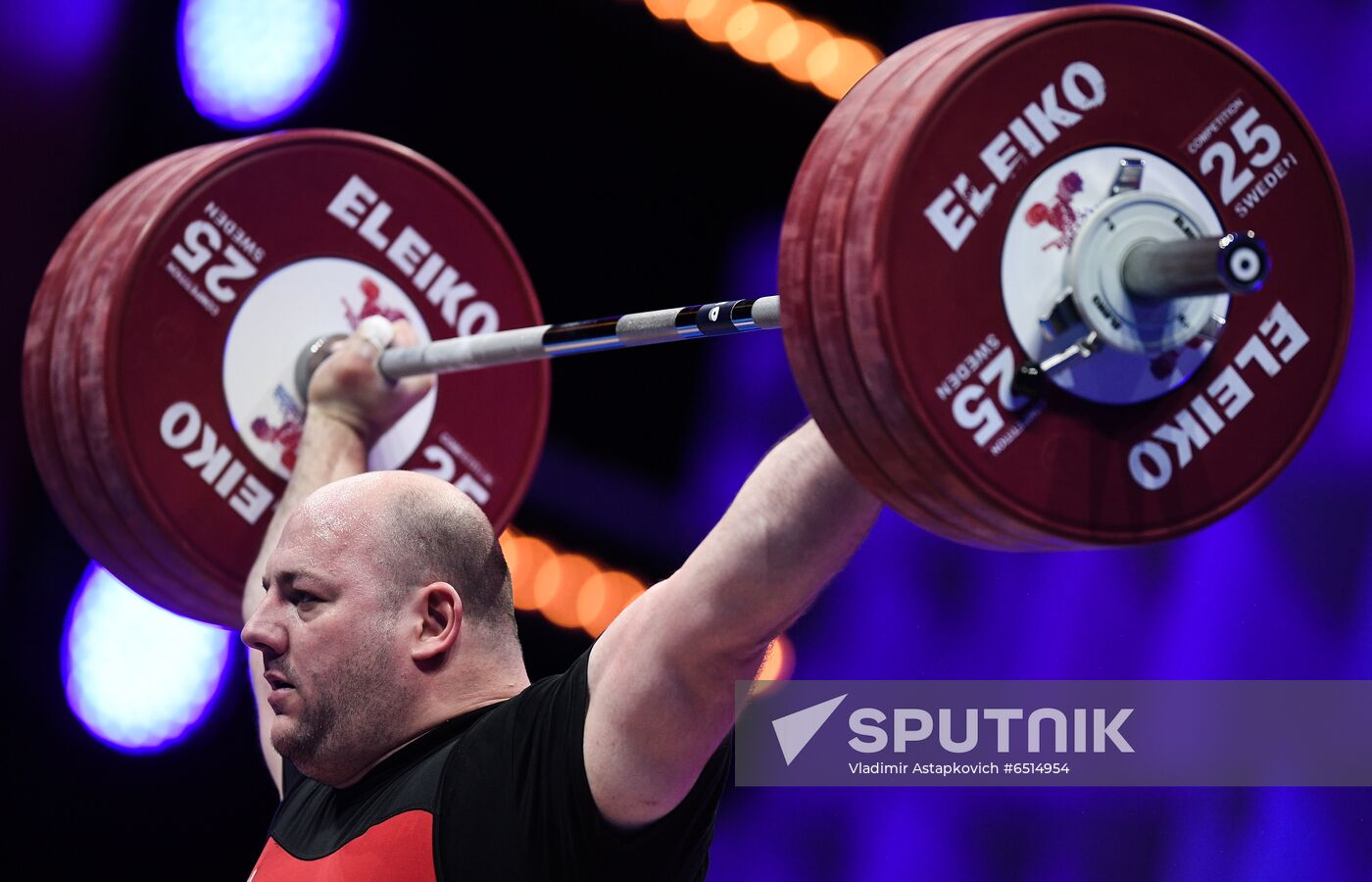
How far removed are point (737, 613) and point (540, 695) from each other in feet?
1.31

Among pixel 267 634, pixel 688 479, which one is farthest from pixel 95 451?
pixel 688 479

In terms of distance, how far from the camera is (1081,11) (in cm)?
162

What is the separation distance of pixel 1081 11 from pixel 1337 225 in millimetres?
351

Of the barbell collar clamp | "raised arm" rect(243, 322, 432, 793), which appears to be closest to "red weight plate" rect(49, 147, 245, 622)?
"raised arm" rect(243, 322, 432, 793)

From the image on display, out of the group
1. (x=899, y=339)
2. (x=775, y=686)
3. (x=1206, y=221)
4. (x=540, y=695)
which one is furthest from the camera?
(x=775, y=686)

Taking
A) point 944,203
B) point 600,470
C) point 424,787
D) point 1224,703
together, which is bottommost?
point 424,787

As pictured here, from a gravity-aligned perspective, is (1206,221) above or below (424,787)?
above

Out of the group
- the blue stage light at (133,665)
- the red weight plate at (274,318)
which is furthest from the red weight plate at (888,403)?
the blue stage light at (133,665)

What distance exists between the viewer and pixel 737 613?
171 cm

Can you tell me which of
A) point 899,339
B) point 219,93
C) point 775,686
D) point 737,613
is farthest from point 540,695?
point 219,93

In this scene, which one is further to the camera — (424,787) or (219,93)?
(219,93)

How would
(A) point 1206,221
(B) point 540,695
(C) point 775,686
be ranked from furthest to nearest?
(C) point 775,686 < (B) point 540,695 < (A) point 1206,221

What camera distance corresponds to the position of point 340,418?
291cm

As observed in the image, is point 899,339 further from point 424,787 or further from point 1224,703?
point 1224,703
